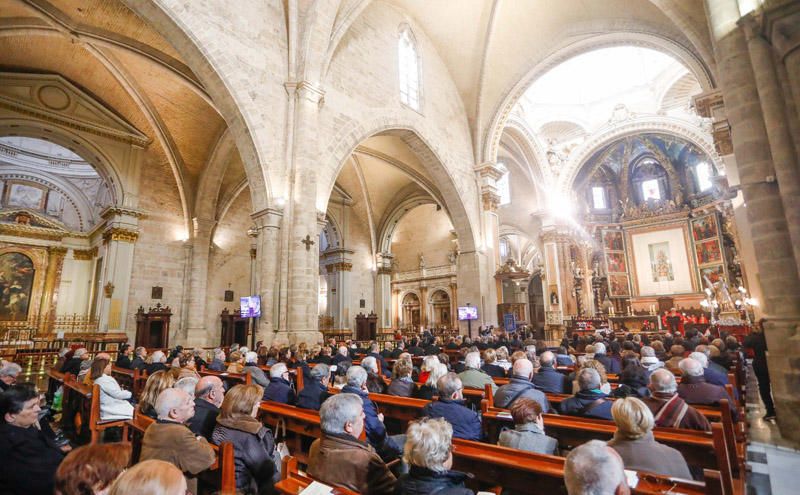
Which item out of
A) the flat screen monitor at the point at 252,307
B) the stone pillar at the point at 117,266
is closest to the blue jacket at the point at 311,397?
the flat screen monitor at the point at 252,307

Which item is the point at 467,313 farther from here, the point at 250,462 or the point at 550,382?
the point at 250,462

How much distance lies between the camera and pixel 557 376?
16.1 ft

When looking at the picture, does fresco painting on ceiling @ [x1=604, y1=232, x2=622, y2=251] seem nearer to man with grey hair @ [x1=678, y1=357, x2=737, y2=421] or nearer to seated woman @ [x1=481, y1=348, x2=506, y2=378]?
seated woman @ [x1=481, y1=348, x2=506, y2=378]

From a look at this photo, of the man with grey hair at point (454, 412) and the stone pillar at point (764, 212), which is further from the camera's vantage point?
the stone pillar at point (764, 212)

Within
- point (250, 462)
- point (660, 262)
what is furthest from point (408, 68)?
point (660, 262)

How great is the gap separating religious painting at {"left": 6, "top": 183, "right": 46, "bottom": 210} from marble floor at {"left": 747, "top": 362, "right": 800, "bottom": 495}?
27637mm

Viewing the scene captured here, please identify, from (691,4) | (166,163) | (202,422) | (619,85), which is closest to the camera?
(202,422)

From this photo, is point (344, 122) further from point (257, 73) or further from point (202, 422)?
point (202, 422)

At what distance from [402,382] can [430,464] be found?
9.91 feet

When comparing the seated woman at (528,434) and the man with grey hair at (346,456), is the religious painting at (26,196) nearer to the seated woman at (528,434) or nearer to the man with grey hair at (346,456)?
the man with grey hair at (346,456)

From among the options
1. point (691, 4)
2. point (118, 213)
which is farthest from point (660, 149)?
point (118, 213)

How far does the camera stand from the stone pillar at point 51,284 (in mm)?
19594

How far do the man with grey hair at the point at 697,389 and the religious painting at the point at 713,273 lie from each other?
2185 cm

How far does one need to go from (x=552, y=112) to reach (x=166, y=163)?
1917 centimetres
